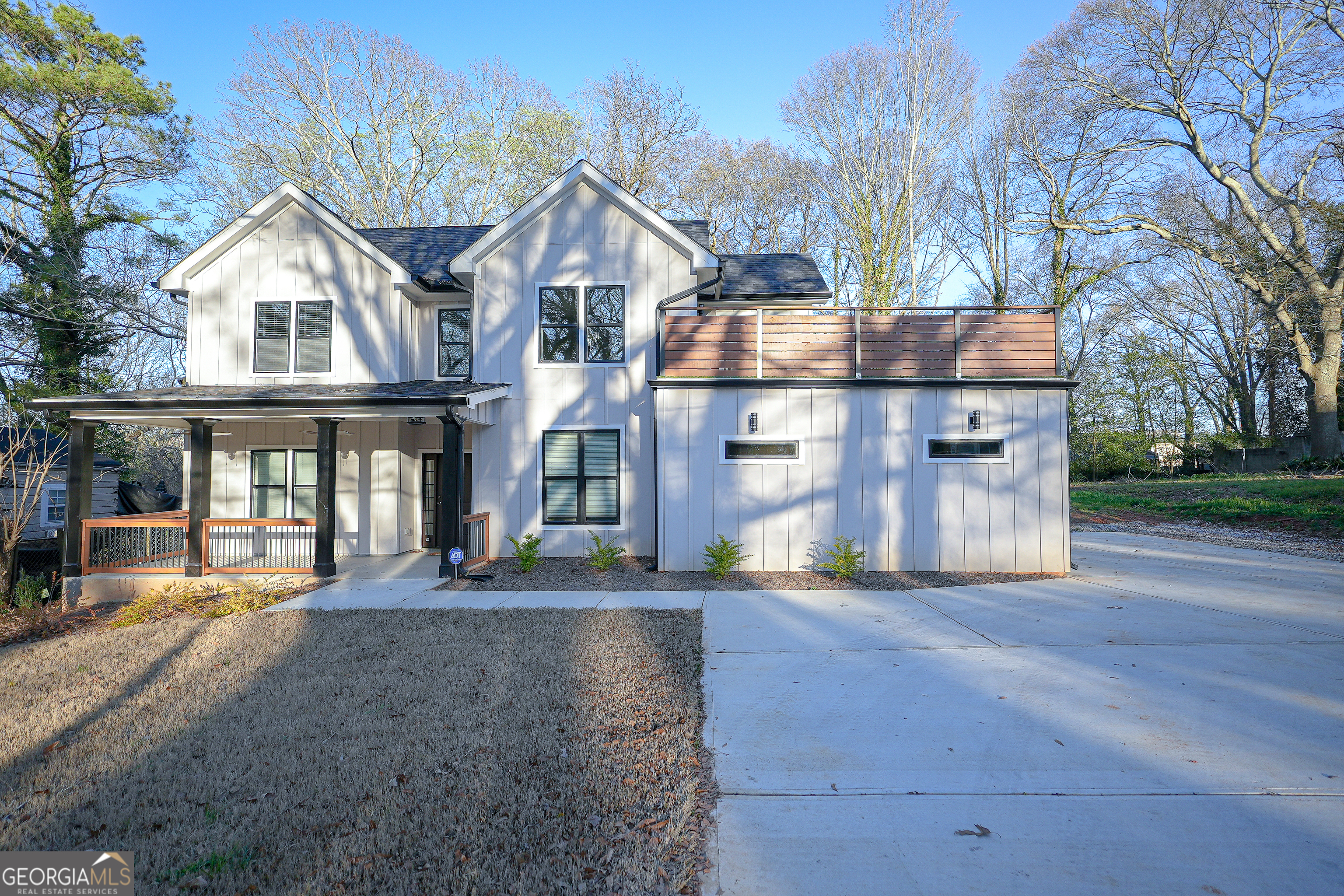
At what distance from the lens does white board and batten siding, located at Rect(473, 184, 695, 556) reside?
11.7m

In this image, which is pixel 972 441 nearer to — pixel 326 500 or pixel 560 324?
pixel 560 324

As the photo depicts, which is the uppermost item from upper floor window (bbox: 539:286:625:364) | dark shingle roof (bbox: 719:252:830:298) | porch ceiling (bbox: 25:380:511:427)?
dark shingle roof (bbox: 719:252:830:298)

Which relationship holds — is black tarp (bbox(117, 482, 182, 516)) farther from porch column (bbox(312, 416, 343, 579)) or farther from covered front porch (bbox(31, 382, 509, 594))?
porch column (bbox(312, 416, 343, 579))

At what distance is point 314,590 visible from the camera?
9328mm

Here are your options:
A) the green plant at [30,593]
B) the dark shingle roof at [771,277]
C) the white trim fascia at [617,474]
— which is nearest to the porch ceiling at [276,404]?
the white trim fascia at [617,474]

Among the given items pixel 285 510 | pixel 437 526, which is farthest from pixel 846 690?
pixel 285 510

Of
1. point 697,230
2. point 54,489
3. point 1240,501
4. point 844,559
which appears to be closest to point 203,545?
point 844,559

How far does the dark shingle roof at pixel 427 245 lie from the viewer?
12.9 meters

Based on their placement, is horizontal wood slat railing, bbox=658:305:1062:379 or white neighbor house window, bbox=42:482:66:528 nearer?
horizontal wood slat railing, bbox=658:305:1062:379

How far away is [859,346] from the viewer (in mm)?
10016

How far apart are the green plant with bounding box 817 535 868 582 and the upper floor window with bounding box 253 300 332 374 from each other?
32.4 ft

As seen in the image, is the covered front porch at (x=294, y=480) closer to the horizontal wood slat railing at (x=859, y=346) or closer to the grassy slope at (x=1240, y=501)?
the horizontal wood slat railing at (x=859, y=346)

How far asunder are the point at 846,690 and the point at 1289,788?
2365mm

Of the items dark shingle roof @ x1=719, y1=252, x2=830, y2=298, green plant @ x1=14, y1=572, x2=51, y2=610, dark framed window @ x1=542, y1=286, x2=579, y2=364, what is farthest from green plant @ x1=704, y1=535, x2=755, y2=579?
green plant @ x1=14, y1=572, x2=51, y2=610
